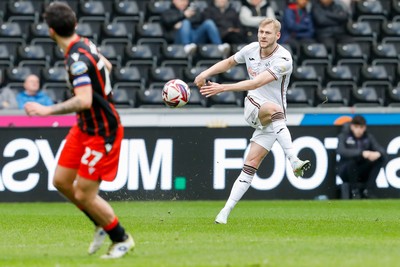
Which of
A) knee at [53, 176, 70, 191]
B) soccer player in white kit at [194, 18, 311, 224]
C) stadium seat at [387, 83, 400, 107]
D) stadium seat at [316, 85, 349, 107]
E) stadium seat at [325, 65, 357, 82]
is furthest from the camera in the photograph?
stadium seat at [325, 65, 357, 82]

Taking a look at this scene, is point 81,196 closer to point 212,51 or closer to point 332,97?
point 332,97

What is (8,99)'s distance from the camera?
20.5 meters

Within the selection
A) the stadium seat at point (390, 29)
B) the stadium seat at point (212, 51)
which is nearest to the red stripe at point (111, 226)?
the stadium seat at point (212, 51)

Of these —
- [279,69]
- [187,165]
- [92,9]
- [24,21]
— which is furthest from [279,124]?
[24,21]

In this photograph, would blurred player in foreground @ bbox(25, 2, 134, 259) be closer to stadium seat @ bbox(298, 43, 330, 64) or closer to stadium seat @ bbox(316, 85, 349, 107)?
stadium seat @ bbox(316, 85, 349, 107)

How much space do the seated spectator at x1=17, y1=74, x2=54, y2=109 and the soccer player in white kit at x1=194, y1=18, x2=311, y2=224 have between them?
22.9 feet

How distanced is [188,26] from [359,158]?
5.42 m

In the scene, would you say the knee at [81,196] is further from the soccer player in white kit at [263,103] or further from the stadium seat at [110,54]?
the stadium seat at [110,54]

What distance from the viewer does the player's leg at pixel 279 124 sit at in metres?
13.7

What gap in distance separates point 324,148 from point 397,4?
6.65 metres

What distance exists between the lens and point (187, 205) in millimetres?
17797

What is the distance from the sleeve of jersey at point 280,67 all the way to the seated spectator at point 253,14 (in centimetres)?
946

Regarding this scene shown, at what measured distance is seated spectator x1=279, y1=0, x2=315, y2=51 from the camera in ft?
75.9

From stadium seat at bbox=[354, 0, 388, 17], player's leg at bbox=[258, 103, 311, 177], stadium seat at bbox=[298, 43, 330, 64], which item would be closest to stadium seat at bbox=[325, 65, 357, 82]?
stadium seat at bbox=[298, 43, 330, 64]
